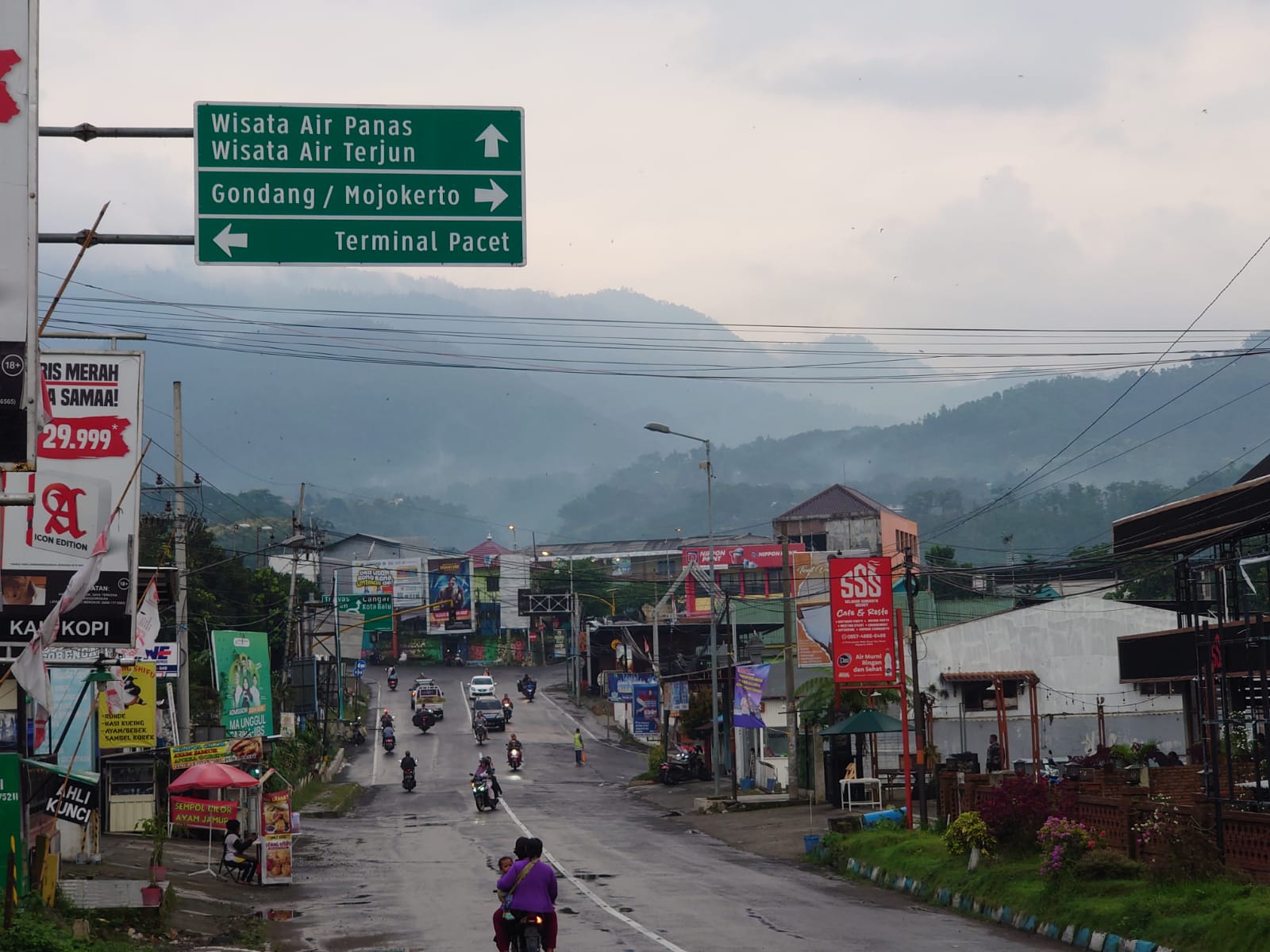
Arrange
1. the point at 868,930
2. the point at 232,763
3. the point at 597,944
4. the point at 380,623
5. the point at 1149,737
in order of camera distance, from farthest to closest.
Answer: the point at 380,623 < the point at 1149,737 < the point at 232,763 < the point at 868,930 < the point at 597,944

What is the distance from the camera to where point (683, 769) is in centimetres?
5450

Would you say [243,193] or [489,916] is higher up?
[243,193]

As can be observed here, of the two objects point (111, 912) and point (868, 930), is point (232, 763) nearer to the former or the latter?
point (111, 912)

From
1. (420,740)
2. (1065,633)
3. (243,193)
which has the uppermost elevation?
(243,193)

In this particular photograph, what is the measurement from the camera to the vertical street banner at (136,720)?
31.6m

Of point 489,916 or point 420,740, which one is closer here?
point 489,916

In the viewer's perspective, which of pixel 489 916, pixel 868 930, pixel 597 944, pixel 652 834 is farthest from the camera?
pixel 652 834

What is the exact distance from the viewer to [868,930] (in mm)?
18203

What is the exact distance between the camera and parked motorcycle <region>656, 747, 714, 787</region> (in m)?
53.9

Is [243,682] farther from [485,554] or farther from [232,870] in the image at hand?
[485,554]

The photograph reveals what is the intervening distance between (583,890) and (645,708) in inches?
1940

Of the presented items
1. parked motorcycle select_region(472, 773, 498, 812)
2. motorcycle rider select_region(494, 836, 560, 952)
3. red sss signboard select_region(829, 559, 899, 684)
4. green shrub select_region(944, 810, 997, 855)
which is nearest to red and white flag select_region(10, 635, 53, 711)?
motorcycle rider select_region(494, 836, 560, 952)

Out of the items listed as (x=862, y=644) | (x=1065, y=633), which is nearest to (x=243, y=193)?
(x=862, y=644)

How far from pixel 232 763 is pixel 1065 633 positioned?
2599cm
